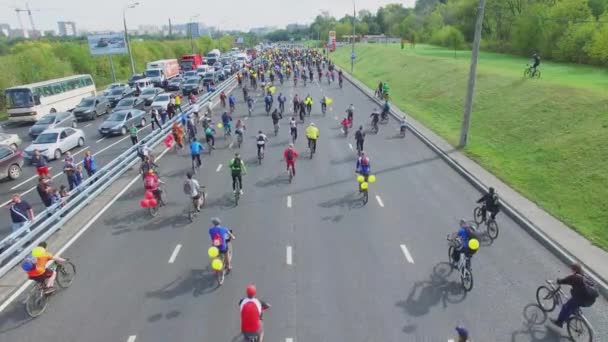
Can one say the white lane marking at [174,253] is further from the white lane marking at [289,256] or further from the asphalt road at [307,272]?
the white lane marking at [289,256]

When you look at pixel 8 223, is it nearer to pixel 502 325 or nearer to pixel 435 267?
pixel 435 267

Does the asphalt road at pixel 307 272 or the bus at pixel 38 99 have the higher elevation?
the bus at pixel 38 99

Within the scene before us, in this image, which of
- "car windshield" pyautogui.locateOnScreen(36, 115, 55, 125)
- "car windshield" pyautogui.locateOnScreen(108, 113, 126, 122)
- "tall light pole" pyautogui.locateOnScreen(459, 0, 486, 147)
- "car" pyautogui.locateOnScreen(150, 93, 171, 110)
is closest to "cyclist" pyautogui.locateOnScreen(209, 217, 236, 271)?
"tall light pole" pyautogui.locateOnScreen(459, 0, 486, 147)

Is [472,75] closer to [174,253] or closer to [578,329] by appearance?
[578,329]

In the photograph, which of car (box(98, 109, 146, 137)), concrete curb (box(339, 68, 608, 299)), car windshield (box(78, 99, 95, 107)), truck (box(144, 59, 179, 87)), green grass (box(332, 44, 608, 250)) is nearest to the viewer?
concrete curb (box(339, 68, 608, 299))

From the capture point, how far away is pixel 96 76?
209 feet

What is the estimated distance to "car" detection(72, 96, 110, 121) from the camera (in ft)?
112

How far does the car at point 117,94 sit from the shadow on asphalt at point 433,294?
37374 mm

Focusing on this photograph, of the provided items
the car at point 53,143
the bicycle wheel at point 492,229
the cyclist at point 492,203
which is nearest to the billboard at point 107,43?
the car at point 53,143

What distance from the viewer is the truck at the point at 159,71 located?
171 feet

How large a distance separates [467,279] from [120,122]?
81.3ft

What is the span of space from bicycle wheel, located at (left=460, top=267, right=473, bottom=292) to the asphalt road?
210 millimetres

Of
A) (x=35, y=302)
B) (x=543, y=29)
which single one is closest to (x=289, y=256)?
(x=35, y=302)

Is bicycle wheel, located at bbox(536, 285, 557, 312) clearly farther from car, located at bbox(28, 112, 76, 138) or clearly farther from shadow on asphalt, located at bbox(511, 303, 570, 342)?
car, located at bbox(28, 112, 76, 138)
